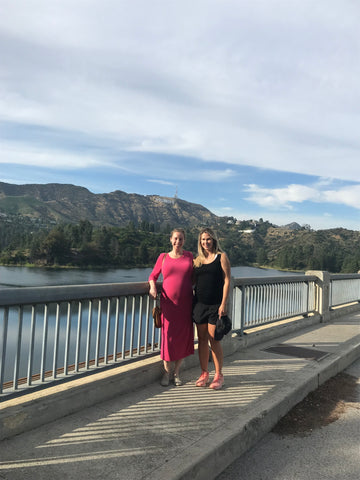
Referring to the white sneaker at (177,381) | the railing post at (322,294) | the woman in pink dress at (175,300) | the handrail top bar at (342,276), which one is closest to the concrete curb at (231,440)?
the white sneaker at (177,381)

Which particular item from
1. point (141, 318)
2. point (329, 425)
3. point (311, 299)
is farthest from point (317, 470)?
point (311, 299)

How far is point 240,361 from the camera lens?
5672 millimetres

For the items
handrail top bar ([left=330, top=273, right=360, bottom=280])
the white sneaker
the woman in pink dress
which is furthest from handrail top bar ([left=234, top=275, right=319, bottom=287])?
the white sneaker

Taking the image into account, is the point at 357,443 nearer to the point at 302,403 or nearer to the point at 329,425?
the point at 329,425

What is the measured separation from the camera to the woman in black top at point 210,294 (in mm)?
4391

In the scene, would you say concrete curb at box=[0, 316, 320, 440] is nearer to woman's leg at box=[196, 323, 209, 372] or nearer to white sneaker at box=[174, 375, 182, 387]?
white sneaker at box=[174, 375, 182, 387]

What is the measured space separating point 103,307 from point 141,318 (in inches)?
22.9

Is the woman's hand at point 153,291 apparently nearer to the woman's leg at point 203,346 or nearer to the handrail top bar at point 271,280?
the woman's leg at point 203,346

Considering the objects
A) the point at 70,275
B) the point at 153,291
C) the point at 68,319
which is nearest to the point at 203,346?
the point at 153,291

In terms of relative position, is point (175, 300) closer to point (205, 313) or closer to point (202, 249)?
point (205, 313)

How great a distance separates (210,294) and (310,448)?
1.80 m

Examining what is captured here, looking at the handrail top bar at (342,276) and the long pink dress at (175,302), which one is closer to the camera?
the long pink dress at (175,302)

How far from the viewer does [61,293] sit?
3439mm

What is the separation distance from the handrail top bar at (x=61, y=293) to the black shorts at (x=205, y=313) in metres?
0.70
